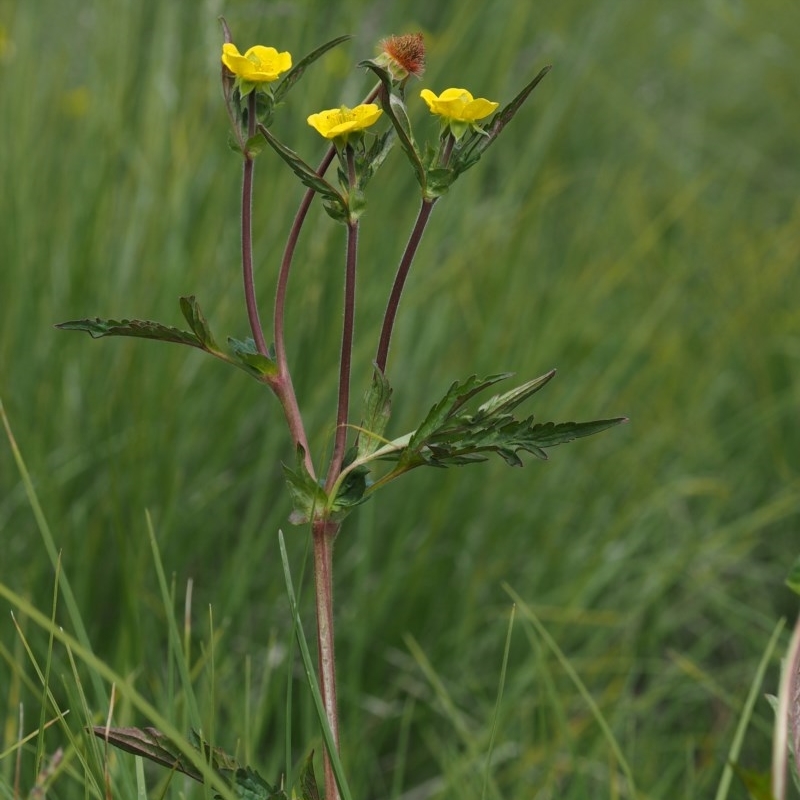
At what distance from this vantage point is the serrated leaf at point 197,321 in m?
0.63

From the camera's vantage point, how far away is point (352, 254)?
2.13 ft

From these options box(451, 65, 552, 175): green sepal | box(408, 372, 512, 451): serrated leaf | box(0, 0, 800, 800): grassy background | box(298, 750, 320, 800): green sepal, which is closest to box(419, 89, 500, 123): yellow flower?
box(451, 65, 552, 175): green sepal

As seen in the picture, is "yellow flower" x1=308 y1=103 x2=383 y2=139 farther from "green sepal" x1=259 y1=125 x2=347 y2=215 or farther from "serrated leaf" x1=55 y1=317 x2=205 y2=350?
"serrated leaf" x1=55 y1=317 x2=205 y2=350

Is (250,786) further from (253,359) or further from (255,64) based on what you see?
(255,64)

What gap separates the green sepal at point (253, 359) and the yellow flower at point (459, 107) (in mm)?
Answer: 170

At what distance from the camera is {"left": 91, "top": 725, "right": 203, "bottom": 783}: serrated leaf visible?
643 millimetres

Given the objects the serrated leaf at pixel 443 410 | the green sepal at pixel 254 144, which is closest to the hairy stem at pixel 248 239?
the green sepal at pixel 254 144

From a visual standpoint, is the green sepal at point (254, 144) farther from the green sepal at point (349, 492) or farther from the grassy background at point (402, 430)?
the grassy background at point (402, 430)

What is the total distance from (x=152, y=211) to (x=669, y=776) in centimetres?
113

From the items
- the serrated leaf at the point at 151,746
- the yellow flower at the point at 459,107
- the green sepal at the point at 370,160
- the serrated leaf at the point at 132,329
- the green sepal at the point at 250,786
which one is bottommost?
the green sepal at the point at 250,786

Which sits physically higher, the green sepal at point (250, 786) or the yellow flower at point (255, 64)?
the yellow flower at point (255, 64)

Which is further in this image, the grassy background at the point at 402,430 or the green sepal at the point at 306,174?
the grassy background at the point at 402,430

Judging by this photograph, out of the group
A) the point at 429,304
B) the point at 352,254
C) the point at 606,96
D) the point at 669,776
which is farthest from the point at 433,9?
the point at 352,254

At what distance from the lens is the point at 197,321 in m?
0.65
